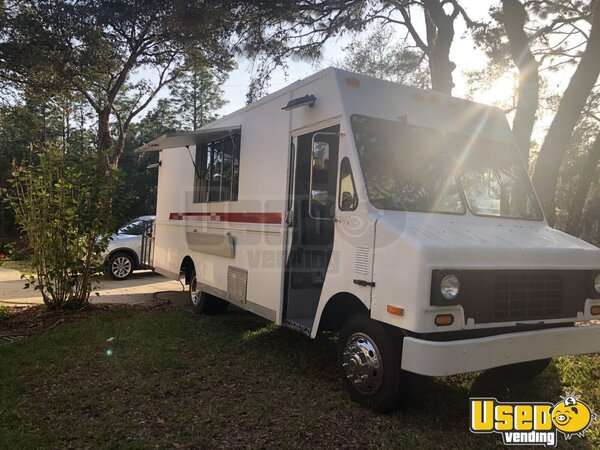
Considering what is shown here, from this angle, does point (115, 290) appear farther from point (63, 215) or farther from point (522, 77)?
point (522, 77)

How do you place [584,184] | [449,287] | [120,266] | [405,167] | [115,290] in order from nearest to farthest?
1. [449,287]
2. [405,167]
3. [115,290]
4. [120,266]
5. [584,184]

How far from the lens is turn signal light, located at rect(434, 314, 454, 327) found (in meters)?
3.47

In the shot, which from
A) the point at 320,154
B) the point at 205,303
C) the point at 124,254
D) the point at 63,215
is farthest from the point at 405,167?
the point at 124,254

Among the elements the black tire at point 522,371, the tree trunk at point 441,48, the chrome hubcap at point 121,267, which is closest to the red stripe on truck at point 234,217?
the black tire at point 522,371

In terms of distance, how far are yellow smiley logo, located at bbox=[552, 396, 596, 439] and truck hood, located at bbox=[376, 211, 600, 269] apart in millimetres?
1224

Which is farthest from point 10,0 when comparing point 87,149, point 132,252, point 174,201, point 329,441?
point 329,441

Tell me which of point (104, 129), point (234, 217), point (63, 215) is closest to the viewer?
point (234, 217)

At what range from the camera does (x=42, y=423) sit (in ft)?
12.2

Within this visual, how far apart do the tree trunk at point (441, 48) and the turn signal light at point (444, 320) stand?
334 inches

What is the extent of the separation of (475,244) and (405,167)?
1125mm

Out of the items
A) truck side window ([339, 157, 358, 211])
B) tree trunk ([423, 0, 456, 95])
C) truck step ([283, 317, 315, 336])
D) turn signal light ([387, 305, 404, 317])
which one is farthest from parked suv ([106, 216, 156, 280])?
turn signal light ([387, 305, 404, 317])

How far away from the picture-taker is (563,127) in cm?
782

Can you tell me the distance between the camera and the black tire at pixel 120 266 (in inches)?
A: 459

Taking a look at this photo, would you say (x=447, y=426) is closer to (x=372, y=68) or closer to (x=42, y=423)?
(x=42, y=423)
